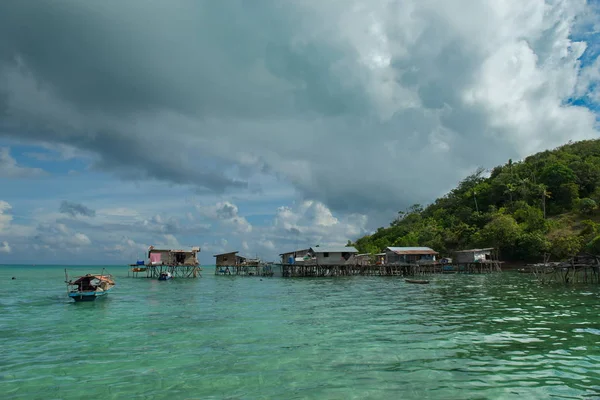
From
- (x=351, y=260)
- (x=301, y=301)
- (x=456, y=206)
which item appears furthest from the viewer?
(x=456, y=206)

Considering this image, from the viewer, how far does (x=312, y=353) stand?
13102 millimetres

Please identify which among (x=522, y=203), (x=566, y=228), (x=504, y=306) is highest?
(x=522, y=203)

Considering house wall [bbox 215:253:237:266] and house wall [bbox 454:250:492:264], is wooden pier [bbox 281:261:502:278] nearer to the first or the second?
house wall [bbox 454:250:492:264]

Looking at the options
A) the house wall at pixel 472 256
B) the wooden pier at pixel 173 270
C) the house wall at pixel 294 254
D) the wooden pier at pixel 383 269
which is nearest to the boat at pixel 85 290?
the wooden pier at pixel 173 270

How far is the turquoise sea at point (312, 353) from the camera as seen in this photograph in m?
9.84

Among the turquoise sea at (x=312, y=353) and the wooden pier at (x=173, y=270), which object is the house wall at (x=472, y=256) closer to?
the turquoise sea at (x=312, y=353)

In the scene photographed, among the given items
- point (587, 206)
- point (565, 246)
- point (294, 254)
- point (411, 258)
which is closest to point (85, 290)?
point (294, 254)

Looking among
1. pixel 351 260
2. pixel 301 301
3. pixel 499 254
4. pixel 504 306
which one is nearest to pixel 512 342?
pixel 504 306

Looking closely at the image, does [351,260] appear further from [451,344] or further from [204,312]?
[451,344]

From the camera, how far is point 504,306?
75.5 ft

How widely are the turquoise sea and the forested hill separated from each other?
5046 centimetres

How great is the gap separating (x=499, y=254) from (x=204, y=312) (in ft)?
222

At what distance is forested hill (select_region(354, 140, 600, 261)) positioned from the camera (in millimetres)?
68875

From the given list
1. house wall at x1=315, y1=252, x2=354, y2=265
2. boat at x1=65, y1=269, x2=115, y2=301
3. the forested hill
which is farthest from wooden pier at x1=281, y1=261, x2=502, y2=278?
boat at x1=65, y1=269, x2=115, y2=301
